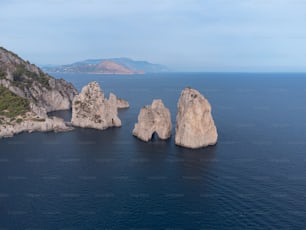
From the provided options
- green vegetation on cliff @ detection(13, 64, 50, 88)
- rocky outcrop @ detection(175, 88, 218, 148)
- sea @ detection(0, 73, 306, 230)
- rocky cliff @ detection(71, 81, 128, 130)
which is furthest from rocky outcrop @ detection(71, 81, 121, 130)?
green vegetation on cliff @ detection(13, 64, 50, 88)

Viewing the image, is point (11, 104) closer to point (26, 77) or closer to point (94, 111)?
point (94, 111)

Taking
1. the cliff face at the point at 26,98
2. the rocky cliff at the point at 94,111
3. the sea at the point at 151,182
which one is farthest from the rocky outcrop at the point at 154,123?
the cliff face at the point at 26,98

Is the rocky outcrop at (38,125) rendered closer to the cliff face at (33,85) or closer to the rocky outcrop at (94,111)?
the rocky outcrop at (94,111)

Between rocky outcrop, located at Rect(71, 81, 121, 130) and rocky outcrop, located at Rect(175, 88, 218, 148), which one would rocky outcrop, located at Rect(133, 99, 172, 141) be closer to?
rocky outcrop, located at Rect(175, 88, 218, 148)

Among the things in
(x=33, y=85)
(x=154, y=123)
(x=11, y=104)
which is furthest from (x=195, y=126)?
(x=33, y=85)

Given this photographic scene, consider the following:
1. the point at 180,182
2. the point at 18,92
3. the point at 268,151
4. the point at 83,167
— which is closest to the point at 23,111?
the point at 18,92

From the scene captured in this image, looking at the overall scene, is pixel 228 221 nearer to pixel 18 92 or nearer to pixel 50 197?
pixel 50 197
